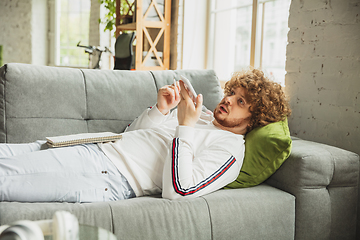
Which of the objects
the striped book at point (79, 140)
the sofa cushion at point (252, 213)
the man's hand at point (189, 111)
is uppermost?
the man's hand at point (189, 111)

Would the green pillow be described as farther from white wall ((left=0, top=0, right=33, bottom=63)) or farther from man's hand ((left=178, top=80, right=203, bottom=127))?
white wall ((left=0, top=0, right=33, bottom=63))

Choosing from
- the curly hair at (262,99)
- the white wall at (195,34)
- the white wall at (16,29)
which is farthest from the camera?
the white wall at (16,29)

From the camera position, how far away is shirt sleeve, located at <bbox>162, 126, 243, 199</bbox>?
1.36m

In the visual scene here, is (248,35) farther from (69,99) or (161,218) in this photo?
(161,218)

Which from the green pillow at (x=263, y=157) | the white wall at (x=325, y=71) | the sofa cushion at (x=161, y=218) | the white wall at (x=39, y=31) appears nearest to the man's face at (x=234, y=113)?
the green pillow at (x=263, y=157)

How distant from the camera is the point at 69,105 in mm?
1920

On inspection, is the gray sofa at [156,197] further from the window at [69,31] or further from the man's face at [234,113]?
the window at [69,31]

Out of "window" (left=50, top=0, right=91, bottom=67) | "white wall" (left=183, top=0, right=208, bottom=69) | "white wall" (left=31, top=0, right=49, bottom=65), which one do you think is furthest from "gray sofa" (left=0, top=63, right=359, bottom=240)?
"white wall" (left=31, top=0, right=49, bottom=65)

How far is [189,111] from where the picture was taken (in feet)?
4.99

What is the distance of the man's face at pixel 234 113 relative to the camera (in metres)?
1.74

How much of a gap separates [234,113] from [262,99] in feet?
0.51

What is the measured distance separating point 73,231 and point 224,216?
88cm

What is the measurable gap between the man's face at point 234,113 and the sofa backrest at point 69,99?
0.48 metres

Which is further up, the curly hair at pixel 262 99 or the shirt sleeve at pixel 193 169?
the curly hair at pixel 262 99
